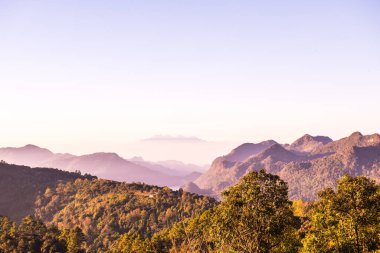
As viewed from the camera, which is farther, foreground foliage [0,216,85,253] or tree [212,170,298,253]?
foreground foliage [0,216,85,253]

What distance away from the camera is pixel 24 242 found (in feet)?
434

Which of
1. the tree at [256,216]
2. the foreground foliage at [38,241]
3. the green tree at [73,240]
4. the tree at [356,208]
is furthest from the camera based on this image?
the green tree at [73,240]

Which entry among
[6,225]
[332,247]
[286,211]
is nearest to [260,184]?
[286,211]

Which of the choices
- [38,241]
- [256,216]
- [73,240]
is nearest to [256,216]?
[256,216]

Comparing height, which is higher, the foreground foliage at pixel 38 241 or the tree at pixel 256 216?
the tree at pixel 256 216

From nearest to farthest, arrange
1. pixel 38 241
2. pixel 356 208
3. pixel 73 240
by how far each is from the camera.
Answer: pixel 356 208 → pixel 73 240 → pixel 38 241

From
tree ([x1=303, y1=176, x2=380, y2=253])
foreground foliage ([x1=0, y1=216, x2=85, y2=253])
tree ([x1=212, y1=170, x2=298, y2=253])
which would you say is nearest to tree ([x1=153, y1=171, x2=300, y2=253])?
tree ([x1=212, y1=170, x2=298, y2=253])

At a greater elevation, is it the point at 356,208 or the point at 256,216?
the point at 356,208

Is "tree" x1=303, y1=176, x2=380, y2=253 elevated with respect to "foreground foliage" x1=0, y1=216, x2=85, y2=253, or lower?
elevated

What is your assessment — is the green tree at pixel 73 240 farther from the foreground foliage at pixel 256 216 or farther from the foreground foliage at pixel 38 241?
the foreground foliage at pixel 256 216

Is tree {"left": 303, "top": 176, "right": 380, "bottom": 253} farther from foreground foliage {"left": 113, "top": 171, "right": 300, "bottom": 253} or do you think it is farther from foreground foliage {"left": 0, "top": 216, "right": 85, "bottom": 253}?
foreground foliage {"left": 0, "top": 216, "right": 85, "bottom": 253}

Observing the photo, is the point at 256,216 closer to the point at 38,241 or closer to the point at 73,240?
the point at 73,240

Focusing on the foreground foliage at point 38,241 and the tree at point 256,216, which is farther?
the foreground foliage at point 38,241

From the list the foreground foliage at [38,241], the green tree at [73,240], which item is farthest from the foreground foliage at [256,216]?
the foreground foliage at [38,241]
